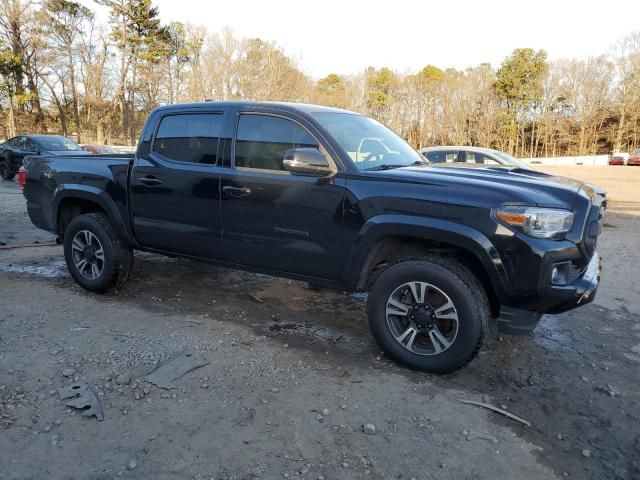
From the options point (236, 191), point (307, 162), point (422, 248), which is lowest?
point (422, 248)

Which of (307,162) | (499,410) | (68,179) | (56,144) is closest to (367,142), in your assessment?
(307,162)

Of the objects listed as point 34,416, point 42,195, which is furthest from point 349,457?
point 42,195

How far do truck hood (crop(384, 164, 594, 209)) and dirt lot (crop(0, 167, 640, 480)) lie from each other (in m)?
1.27

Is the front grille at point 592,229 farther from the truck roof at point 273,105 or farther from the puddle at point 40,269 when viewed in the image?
the puddle at point 40,269

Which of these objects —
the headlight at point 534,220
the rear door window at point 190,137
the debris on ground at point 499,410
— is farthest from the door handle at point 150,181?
the debris on ground at point 499,410

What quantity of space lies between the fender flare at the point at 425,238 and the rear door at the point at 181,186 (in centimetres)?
134

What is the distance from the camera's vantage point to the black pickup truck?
3.18m

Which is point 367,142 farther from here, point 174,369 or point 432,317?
point 174,369

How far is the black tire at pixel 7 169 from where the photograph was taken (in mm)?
16172

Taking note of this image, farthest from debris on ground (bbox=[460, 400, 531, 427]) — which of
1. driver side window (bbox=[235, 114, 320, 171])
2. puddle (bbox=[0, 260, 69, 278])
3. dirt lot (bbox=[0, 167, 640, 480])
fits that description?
puddle (bbox=[0, 260, 69, 278])

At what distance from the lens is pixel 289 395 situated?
319cm

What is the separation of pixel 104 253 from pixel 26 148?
13.3 meters

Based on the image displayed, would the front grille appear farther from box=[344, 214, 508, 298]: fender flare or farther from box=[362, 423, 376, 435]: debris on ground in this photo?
box=[362, 423, 376, 435]: debris on ground

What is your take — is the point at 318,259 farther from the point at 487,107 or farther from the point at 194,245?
the point at 487,107
